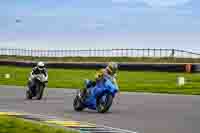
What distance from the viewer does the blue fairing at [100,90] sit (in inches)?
800

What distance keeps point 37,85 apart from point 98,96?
7.60 metres

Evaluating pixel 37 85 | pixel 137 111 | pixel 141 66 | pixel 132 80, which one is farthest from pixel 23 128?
pixel 141 66

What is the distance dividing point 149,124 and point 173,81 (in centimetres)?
2400

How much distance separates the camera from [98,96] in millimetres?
20891

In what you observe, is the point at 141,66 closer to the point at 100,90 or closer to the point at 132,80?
the point at 132,80

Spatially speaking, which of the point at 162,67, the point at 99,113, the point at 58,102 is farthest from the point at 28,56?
the point at 99,113

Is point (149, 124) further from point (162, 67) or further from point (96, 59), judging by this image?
point (96, 59)

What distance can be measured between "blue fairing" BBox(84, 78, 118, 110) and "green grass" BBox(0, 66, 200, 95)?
32.7 ft

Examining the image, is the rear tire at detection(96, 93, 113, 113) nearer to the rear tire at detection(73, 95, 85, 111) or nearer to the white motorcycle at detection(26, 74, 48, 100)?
the rear tire at detection(73, 95, 85, 111)

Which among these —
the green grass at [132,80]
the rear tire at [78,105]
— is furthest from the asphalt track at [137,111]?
the green grass at [132,80]

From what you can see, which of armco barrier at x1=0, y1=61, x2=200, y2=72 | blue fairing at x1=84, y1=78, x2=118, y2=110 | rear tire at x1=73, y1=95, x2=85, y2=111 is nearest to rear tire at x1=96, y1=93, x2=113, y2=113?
blue fairing at x1=84, y1=78, x2=118, y2=110

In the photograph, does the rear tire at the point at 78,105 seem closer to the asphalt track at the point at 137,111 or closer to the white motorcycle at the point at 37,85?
the asphalt track at the point at 137,111

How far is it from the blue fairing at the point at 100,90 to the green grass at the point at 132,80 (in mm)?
9979

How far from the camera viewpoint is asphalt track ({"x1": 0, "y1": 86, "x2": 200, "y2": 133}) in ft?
55.3
